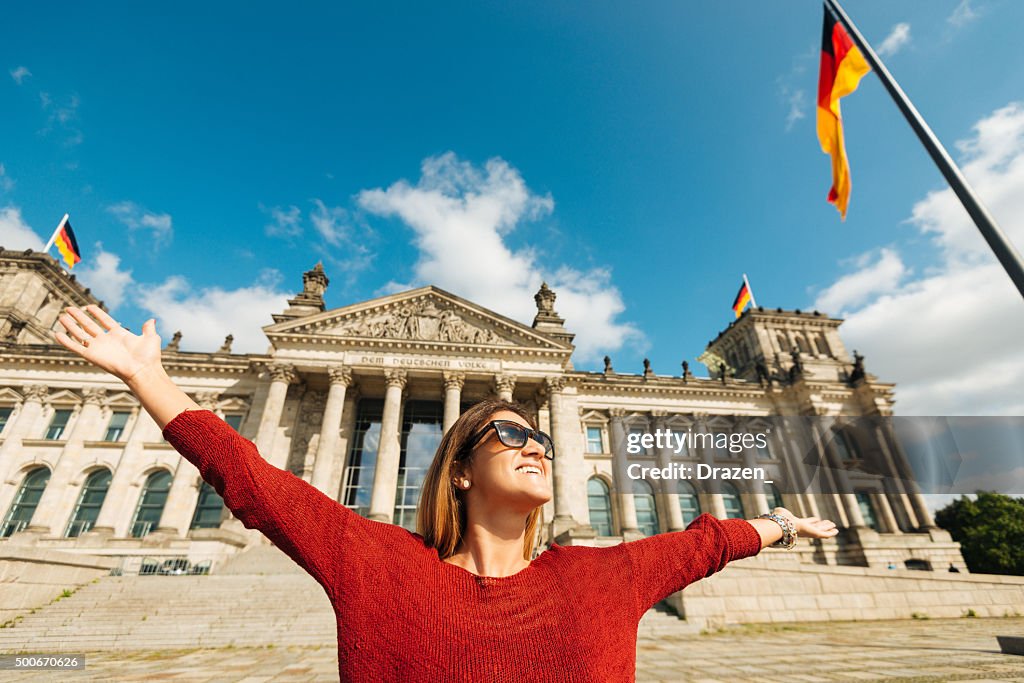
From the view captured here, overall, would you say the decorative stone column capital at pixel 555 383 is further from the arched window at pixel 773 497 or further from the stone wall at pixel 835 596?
the arched window at pixel 773 497

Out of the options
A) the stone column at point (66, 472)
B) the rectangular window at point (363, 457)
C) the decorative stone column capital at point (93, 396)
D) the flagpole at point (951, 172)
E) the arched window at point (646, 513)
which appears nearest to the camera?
the flagpole at point (951, 172)

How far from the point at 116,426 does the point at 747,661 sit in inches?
1413

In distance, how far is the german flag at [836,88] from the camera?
10.0 metres

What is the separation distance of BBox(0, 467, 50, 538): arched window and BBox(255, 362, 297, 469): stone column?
1333 cm

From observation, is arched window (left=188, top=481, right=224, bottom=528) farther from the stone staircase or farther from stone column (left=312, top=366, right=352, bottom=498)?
the stone staircase

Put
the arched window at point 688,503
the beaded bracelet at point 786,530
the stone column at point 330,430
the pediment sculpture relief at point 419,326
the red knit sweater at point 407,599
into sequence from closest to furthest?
the red knit sweater at point 407,599, the beaded bracelet at point 786,530, the stone column at point 330,430, the pediment sculpture relief at point 419,326, the arched window at point 688,503

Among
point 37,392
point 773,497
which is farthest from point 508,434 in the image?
point 37,392

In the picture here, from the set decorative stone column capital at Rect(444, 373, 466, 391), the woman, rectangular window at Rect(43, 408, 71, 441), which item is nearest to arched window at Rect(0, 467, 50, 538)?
rectangular window at Rect(43, 408, 71, 441)

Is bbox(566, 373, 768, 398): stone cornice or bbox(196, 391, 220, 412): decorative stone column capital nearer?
bbox(196, 391, 220, 412): decorative stone column capital

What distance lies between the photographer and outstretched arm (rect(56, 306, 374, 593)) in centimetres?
182

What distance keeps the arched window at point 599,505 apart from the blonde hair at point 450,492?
29.3 meters

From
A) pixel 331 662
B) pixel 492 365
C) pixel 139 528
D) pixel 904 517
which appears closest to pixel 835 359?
pixel 904 517

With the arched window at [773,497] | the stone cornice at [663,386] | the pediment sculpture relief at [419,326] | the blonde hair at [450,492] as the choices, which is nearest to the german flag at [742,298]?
the stone cornice at [663,386]

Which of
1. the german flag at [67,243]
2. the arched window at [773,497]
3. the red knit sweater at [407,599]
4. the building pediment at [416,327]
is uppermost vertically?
the german flag at [67,243]
